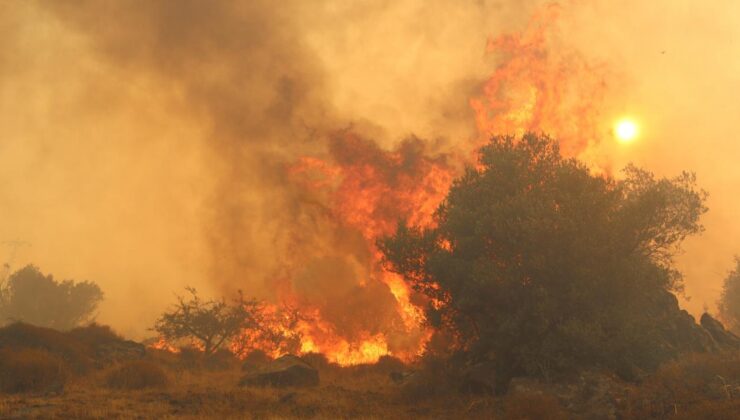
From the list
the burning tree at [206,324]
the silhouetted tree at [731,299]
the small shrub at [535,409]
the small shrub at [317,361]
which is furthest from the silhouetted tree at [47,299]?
the silhouetted tree at [731,299]

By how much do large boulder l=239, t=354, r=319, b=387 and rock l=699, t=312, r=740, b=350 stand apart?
26.1 m

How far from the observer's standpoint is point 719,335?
30609 mm

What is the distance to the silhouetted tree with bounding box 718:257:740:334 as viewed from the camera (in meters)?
59.4

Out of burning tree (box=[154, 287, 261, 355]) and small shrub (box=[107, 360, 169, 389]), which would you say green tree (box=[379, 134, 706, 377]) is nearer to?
small shrub (box=[107, 360, 169, 389])

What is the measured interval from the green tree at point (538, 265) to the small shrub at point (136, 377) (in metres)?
14.6

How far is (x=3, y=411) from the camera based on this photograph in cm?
1648

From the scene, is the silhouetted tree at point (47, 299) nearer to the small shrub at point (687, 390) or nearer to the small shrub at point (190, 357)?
the small shrub at point (190, 357)

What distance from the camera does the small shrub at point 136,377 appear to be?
24500mm

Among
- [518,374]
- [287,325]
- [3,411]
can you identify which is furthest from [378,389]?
[287,325]

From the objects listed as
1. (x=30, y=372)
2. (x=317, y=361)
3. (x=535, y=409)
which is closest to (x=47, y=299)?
(x=317, y=361)

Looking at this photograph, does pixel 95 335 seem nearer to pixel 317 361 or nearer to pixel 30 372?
pixel 30 372

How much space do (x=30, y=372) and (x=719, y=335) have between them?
1629 inches

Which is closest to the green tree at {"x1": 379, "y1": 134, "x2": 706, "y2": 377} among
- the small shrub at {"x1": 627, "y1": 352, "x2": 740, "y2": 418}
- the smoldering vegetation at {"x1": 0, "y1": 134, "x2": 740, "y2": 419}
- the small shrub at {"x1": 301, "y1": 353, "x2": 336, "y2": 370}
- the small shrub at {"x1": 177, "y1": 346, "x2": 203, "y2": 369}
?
the smoldering vegetation at {"x1": 0, "y1": 134, "x2": 740, "y2": 419}

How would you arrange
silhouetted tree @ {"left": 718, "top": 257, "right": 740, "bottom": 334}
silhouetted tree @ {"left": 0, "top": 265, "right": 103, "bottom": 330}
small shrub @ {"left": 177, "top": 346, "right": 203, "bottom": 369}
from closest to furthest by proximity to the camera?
small shrub @ {"left": 177, "top": 346, "right": 203, "bottom": 369} < silhouetted tree @ {"left": 718, "top": 257, "right": 740, "bottom": 334} < silhouetted tree @ {"left": 0, "top": 265, "right": 103, "bottom": 330}
